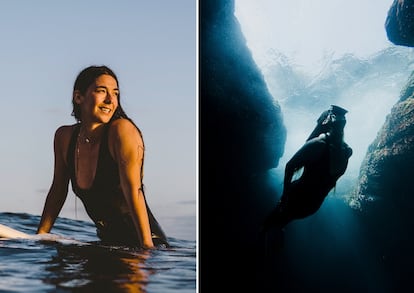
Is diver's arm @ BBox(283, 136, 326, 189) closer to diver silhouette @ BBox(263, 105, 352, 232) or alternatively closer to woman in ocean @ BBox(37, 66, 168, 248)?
diver silhouette @ BBox(263, 105, 352, 232)

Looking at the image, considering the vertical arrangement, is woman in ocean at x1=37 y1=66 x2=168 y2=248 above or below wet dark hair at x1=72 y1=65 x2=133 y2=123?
below

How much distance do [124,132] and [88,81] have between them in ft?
1.25

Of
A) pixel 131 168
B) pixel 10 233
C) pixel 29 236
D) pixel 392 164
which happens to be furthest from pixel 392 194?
pixel 10 233

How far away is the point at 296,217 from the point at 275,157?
0.40 metres

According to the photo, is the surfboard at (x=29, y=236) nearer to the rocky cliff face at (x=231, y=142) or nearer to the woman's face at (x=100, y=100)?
the woman's face at (x=100, y=100)

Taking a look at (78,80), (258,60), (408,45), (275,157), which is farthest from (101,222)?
(408,45)

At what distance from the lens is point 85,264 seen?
360cm

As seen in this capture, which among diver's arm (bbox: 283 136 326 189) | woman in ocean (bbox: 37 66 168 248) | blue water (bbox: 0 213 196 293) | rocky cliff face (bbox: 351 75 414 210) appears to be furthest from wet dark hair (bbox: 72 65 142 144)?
rocky cliff face (bbox: 351 75 414 210)

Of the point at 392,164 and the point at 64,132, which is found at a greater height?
the point at 64,132

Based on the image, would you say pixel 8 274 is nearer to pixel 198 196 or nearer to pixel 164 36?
pixel 198 196

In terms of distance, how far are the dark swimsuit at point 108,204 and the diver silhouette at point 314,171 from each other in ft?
2.60

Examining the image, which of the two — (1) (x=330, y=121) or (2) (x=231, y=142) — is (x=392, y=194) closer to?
(1) (x=330, y=121)

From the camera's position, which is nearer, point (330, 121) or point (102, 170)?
point (102, 170)

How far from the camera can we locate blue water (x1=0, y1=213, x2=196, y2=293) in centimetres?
352
